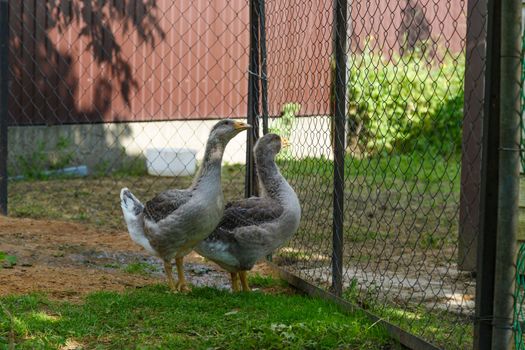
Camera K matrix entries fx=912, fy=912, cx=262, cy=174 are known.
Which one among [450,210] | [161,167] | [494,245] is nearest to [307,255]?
[450,210]

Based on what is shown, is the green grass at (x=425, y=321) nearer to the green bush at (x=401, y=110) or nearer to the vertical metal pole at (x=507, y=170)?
the vertical metal pole at (x=507, y=170)

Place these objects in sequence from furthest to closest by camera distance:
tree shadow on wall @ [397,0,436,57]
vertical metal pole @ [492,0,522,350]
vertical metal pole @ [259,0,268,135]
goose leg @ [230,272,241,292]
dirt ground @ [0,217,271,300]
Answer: vertical metal pole @ [259,0,268,135] < goose leg @ [230,272,241,292] < dirt ground @ [0,217,271,300] < tree shadow on wall @ [397,0,436,57] < vertical metal pole @ [492,0,522,350]

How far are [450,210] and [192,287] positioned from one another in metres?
4.78

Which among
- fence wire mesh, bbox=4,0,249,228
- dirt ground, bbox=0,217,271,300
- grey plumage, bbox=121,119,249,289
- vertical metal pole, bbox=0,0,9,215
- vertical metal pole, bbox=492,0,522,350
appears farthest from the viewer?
fence wire mesh, bbox=4,0,249,228

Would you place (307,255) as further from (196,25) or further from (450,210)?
(196,25)

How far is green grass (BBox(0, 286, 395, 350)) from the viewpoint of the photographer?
497 cm

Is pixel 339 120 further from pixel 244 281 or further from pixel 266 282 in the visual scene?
pixel 266 282

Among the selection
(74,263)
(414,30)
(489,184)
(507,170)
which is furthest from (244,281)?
(414,30)

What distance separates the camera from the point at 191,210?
20.1 feet

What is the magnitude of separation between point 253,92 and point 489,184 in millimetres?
3863

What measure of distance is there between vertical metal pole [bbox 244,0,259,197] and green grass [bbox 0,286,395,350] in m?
1.71

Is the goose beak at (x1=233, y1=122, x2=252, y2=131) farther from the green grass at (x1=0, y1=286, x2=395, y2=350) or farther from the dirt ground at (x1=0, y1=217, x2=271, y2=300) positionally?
the dirt ground at (x1=0, y1=217, x2=271, y2=300)

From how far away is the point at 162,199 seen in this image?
6406 millimetres

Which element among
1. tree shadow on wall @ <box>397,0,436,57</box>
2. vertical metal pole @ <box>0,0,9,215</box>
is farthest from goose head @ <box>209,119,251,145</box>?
vertical metal pole @ <box>0,0,9,215</box>
